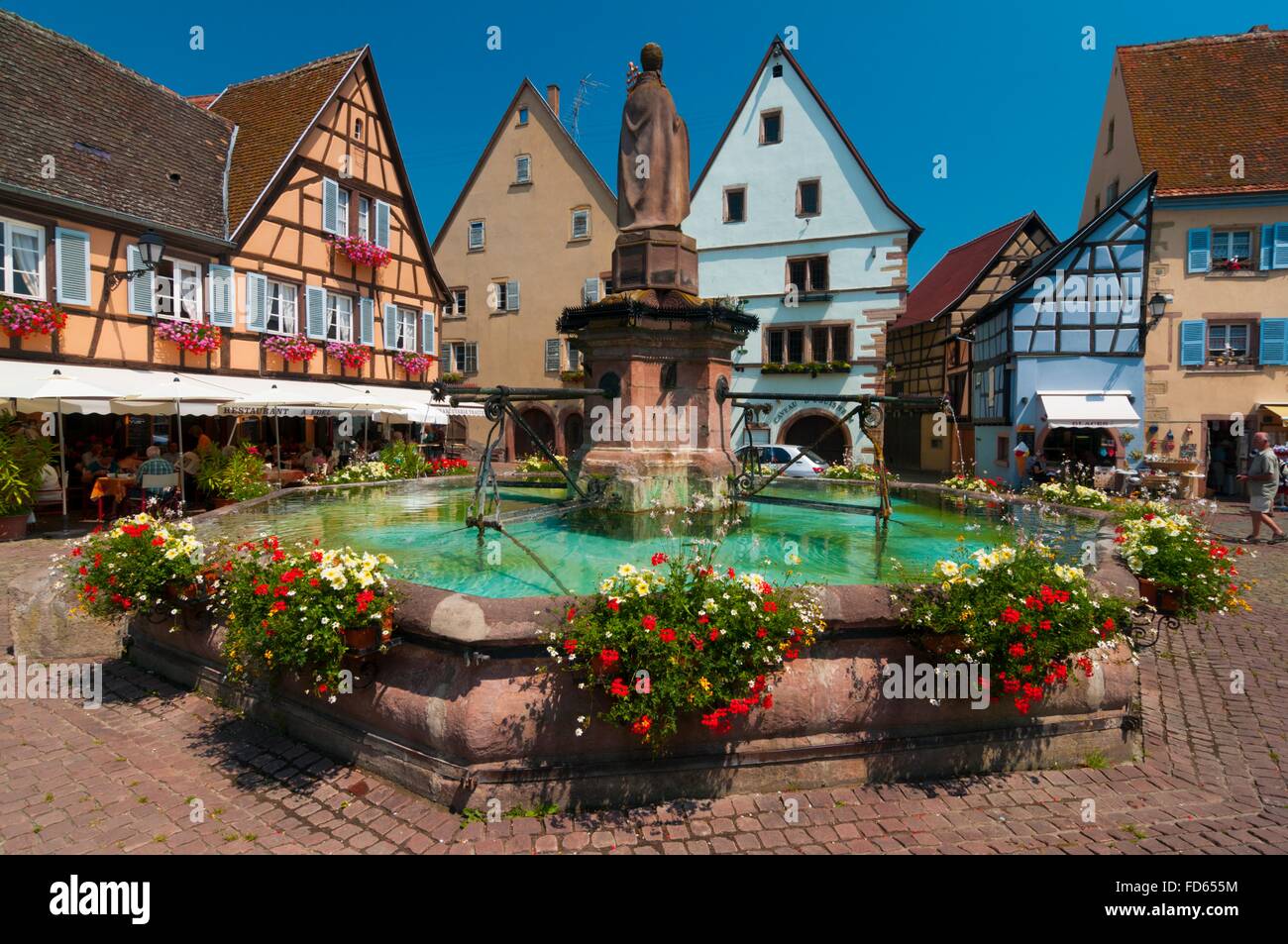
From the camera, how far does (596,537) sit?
21.4 feet

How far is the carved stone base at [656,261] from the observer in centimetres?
778

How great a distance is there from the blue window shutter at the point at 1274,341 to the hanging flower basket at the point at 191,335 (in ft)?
94.0

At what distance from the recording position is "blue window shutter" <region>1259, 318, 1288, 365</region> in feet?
71.2

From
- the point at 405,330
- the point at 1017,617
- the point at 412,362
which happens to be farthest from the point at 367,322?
the point at 1017,617

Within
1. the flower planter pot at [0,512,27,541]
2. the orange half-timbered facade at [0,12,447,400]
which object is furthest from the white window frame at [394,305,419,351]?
the flower planter pot at [0,512,27,541]

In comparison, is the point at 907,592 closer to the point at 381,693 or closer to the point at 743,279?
the point at 381,693

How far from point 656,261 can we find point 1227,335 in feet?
74.5

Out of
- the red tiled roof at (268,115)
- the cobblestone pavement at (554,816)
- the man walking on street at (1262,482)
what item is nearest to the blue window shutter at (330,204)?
the red tiled roof at (268,115)

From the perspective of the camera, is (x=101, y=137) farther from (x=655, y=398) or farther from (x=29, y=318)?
(x=655, y=398)

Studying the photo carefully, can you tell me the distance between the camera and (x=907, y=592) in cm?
417

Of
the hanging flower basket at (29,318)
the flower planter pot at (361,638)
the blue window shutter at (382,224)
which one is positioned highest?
the blue window shutter at (382,224)

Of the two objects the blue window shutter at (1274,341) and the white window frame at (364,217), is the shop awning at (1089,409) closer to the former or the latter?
the blue window shutter at (1274,341)
